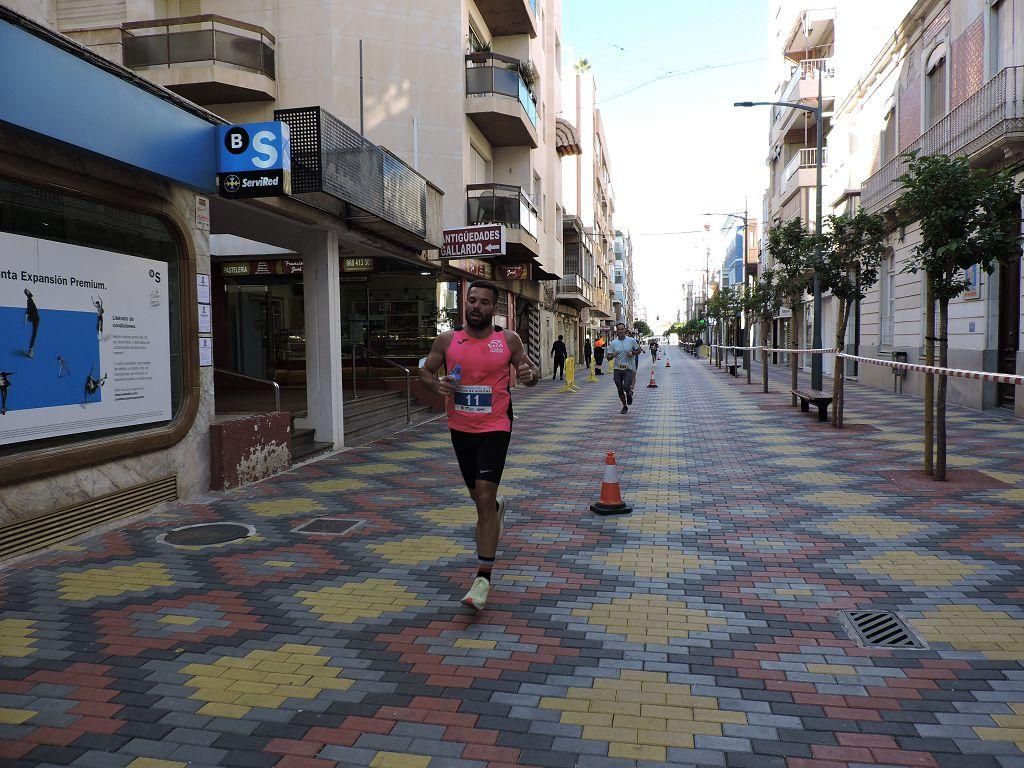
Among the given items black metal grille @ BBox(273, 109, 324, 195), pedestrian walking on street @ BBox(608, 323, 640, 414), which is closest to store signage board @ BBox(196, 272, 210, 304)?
black metal grille @ BBox(273, 109, 324, 195)

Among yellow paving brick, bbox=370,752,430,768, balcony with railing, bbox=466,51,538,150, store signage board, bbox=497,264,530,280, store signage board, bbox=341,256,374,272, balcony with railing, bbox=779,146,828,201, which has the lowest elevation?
yellow paving brick, bbox=370,752,430,768

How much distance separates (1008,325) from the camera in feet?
51.4

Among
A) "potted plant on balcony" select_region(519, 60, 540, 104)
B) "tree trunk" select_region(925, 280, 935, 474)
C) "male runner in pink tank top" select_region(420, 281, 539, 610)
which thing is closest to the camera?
"male runner in pink tank top" select_region(420, 281, 539, 610)

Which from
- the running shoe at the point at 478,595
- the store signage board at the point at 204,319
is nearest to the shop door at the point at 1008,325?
the running shoe at the point at 478,595

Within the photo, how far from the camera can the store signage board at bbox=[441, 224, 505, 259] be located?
16641 millimetres

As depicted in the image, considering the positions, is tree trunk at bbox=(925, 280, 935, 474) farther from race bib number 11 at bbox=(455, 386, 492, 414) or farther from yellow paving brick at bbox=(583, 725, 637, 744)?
yellow paving brick at bbox=(583, 725, 637, 744)

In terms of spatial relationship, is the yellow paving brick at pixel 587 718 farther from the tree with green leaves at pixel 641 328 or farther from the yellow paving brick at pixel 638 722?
the tree with green leaves at pixel 641 328

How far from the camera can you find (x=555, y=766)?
2.87 meters

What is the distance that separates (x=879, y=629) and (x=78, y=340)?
628cm

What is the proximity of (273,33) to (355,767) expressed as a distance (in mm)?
17973

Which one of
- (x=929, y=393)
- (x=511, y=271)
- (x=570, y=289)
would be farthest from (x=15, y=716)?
(x=570, y=289)

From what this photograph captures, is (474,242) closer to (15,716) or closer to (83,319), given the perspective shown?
(83,319)

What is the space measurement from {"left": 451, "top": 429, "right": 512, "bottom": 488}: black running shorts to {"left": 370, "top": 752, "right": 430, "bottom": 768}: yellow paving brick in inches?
71.9

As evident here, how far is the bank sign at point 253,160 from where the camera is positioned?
7.52 metres
